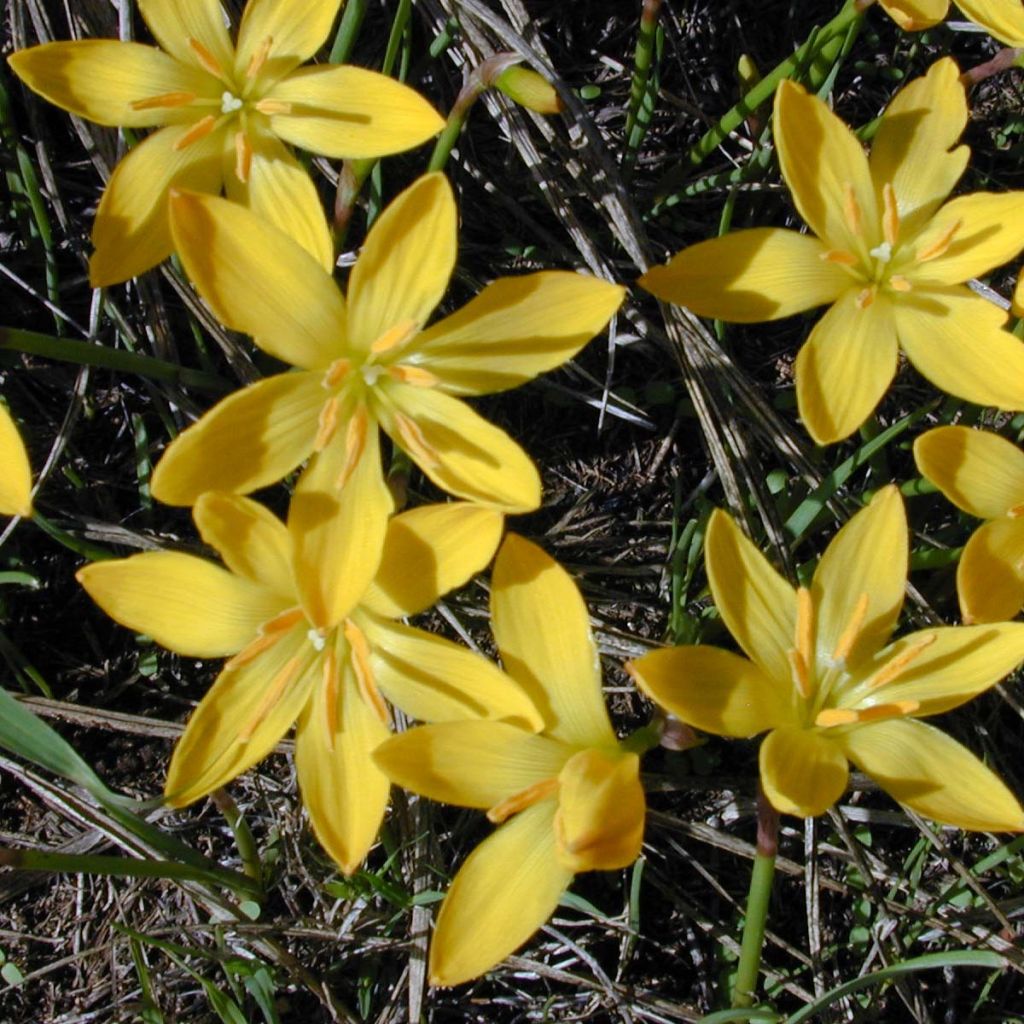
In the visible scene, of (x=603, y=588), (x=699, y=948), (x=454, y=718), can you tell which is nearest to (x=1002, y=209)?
(x=603, y=588)

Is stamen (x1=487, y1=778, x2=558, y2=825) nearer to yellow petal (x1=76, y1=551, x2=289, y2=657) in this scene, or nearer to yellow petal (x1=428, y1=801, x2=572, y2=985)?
yellow petal (x1=428, y1=801, x2=572, y2=985)

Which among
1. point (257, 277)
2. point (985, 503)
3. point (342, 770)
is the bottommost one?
point (342, 770)

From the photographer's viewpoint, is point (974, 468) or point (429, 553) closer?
point (429, 553)

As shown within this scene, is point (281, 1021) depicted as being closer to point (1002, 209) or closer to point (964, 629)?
point (964, 629)

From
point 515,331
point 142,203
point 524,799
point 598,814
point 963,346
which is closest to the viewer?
point 598,814

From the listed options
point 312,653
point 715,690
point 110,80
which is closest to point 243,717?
point 312,653

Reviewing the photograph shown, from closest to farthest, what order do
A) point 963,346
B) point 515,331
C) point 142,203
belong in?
point 515,331 → point 142,203 → point 963,346

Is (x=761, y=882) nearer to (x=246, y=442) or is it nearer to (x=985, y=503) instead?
(x=985, y=503)
